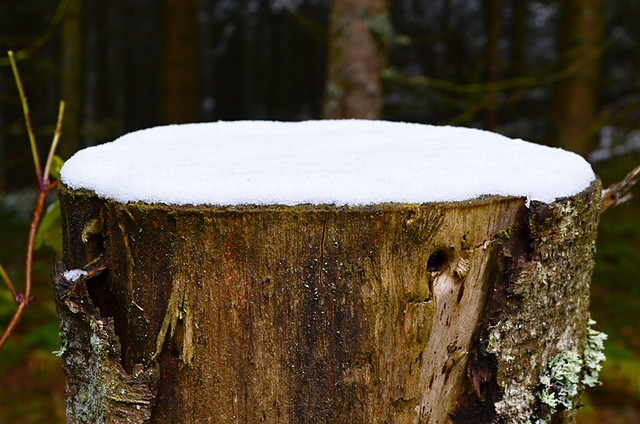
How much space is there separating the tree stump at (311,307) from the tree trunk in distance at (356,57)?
9.03ft

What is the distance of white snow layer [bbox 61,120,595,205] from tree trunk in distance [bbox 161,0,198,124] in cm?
520

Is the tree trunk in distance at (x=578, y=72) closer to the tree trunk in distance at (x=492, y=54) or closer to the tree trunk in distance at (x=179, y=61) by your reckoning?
the tree trunk in distance at (x=492, y=54)

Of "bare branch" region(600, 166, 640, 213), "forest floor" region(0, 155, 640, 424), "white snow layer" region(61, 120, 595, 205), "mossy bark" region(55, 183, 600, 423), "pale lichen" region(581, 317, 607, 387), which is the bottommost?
"forest floor" region(0, 155, 640, 424)

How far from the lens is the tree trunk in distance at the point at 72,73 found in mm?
8103

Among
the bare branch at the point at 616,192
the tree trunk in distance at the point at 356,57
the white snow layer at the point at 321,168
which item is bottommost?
the bare branch at the point at 616,192

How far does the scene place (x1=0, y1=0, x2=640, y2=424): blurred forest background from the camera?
4191 millimetres

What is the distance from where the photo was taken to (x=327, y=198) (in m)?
1.17

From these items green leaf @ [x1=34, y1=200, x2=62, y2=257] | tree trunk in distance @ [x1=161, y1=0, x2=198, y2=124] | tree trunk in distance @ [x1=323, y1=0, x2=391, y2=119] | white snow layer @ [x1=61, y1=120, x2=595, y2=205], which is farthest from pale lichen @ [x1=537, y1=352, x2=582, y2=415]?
tree trunk in distance @ [x1=161, y1=0, x2=198, y2=124]

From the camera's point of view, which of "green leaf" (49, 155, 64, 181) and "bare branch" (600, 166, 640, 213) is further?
"green leaf" (49, 155, 64, 181)

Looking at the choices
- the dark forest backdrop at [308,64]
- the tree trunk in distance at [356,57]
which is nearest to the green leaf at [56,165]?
the dark forest backdrop at [308,64]

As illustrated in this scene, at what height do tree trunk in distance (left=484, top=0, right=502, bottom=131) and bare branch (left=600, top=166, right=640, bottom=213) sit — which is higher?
tree trunk in distance (left=484, top=0, right=502, bottom=131)

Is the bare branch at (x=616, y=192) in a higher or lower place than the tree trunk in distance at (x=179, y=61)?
lower

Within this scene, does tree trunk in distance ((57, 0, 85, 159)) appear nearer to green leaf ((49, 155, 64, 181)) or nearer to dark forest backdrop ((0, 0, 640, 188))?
dark forest backdrop ((0, 0, 640, 188))

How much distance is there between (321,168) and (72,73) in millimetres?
7988
